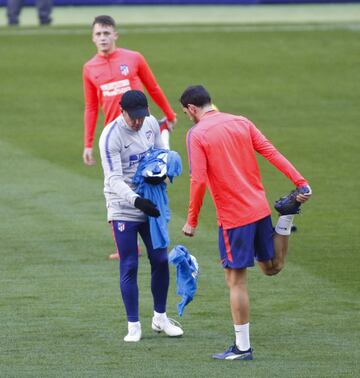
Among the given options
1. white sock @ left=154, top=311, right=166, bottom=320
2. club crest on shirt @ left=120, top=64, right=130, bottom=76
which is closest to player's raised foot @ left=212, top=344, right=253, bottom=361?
white sock @ left=154, top=311, right=166, bottom=320

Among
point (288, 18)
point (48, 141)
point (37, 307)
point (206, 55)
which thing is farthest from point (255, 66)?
point (37, 307)

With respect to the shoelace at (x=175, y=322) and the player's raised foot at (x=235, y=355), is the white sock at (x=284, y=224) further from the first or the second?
the shoelace at (x=175, y=322)

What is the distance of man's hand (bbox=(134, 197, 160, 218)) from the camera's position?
942 centimetres

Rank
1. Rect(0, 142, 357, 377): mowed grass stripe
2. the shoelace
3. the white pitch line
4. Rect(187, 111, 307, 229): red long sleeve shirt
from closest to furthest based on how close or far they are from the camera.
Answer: Rect(187, 111, 307, 229): red long sleeve shirt → Rect(0, 142, 357, 377): mowed grass stripe → the shoelace → the white pitch line

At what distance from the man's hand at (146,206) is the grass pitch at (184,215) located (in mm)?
1092

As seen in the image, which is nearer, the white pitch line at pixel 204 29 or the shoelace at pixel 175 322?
the shoelace at pixel 175 322

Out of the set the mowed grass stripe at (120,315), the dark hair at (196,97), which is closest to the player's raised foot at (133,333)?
the mowed grass stripe at (120,315)

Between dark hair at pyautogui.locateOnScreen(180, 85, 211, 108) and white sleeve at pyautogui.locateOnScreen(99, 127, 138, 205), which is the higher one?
dark hair at pyautogui.locateOnScreen(180, 85, 211, 108)

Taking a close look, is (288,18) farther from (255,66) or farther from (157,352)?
(157,352)

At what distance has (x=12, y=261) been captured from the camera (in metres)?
12.9

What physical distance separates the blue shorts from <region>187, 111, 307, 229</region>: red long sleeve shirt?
54 mm

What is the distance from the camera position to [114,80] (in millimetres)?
12641

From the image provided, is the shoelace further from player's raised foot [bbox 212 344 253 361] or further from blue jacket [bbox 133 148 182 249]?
player's raised foot [bbox 212 344 253 361]

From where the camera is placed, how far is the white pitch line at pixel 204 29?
29.3 m
